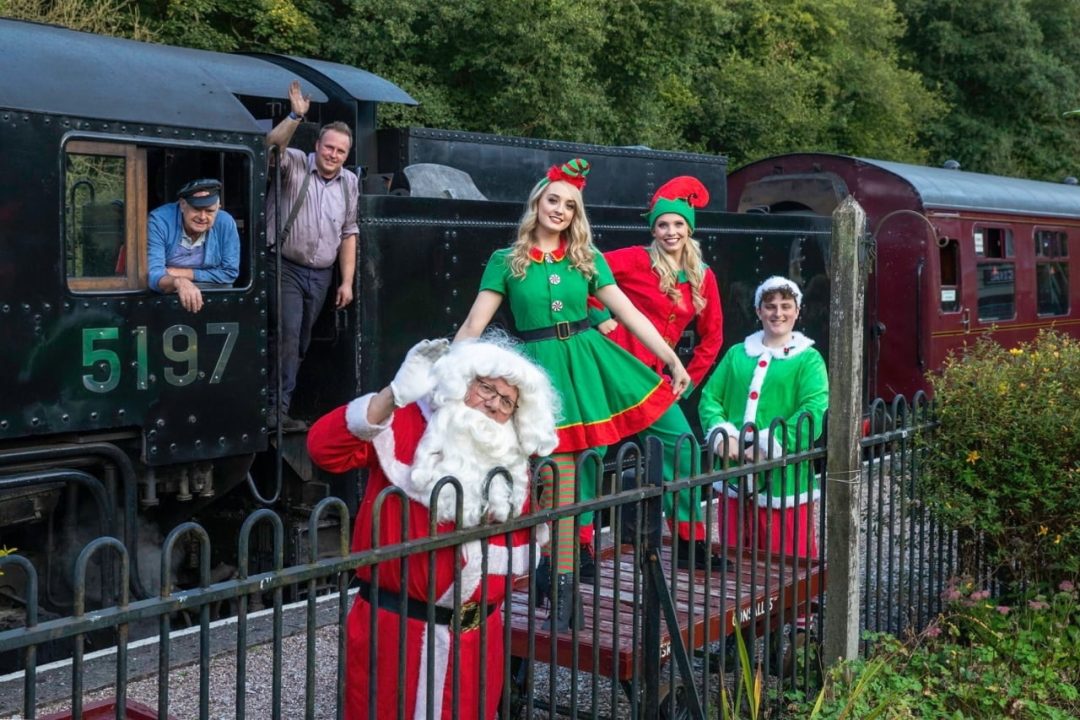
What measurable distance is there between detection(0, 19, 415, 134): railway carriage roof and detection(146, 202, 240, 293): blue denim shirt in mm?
401

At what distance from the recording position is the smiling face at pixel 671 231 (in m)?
5.59

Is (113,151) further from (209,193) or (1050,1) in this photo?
(1050,1)

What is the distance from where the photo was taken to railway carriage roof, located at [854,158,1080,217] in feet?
40.5

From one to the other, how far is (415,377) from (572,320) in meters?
1.82

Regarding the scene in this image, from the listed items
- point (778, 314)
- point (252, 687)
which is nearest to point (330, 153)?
point (778, 314)

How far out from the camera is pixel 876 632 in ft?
16.7

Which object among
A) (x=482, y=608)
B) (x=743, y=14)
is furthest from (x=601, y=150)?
(x=743, y=14)

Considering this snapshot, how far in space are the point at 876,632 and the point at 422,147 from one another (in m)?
4.14

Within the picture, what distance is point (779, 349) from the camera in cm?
527

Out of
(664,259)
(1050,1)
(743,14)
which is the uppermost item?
(1050,1)

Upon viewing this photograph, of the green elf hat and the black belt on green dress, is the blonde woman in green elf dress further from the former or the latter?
the green elf hat

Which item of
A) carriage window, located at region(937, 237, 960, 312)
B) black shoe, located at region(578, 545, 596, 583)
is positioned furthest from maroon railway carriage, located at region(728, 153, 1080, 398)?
black shoe, located at region(578, 545, 596, 583)

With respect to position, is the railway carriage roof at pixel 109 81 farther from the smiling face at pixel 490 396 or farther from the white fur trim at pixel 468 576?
the white fur trim at pixel 468 576

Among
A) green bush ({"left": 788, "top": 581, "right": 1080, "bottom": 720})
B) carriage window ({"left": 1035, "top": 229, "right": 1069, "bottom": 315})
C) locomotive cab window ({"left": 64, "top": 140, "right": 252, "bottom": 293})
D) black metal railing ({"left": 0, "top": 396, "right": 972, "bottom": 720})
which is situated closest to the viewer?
black metal railing ({"left": 0, "top": 396, "right": 972, "bottom": 720})
